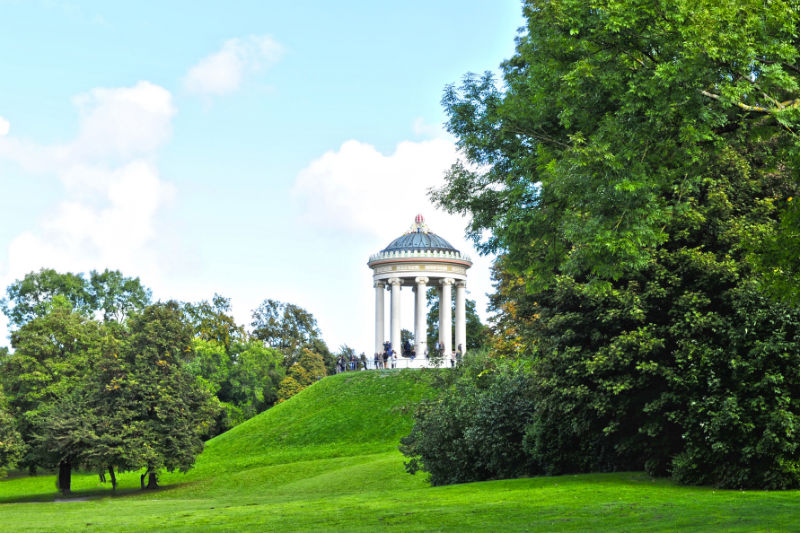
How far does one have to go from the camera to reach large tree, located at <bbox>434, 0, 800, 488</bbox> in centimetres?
1234

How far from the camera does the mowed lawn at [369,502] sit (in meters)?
13.7

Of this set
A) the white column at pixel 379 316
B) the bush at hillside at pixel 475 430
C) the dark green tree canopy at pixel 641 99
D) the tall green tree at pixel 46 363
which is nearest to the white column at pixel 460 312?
the white column at pixel 379 316

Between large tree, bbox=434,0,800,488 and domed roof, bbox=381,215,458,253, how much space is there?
34243mm

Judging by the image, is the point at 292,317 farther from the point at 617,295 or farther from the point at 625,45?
the point at 625,45

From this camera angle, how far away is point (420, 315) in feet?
189

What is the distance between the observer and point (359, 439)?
143ft

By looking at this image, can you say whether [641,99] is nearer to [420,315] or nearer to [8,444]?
[8,444]

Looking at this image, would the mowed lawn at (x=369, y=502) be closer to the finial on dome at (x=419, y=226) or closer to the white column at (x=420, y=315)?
the white column at (x=420, y=315)

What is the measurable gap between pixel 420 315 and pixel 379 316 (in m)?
2.95

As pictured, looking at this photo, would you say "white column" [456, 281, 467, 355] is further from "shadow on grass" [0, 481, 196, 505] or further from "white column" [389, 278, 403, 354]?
"shadow on grass" [0, 481, 196, 505]

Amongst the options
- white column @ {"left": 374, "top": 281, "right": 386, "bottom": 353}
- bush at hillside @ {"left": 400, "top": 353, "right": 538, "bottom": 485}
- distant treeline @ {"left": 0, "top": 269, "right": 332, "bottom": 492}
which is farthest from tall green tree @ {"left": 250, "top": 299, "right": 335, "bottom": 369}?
bush at hillside @ {"left": 400, "top": 353, "right": 538, "bottom": 485}

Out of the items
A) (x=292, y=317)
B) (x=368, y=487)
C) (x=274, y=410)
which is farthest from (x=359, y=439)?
(x=292, y=317)

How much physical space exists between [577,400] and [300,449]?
2598cm

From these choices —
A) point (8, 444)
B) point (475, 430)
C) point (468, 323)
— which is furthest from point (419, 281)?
point (475, 430)
